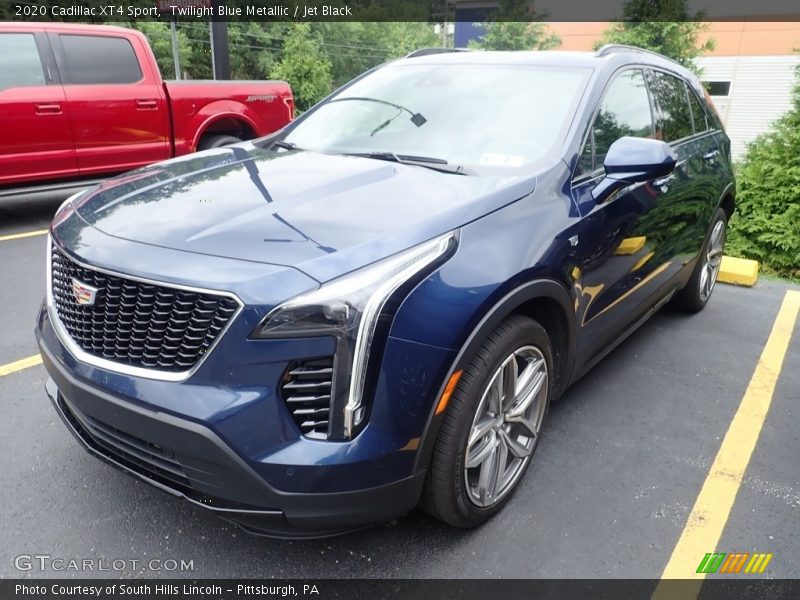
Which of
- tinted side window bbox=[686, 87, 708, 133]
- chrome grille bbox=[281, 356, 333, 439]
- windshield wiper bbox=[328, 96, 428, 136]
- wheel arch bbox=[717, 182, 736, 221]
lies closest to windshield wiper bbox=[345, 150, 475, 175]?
windshield wiper bbox=[328, 96, 428, 136]

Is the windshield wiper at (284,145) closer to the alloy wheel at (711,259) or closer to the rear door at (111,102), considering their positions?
the alloy wheel at (711,259)

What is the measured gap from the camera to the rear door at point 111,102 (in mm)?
6645

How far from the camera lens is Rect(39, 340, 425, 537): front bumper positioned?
71.2 inches

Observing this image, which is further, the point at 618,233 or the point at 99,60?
the point at 99,60

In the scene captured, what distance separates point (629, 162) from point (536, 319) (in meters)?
0.81

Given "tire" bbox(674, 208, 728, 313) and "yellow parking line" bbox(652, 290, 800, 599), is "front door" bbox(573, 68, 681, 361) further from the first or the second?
"tire" bbox(674, 208, 728, 313)

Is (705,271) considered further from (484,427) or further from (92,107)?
(92,107)

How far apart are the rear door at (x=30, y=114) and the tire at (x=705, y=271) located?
609cm

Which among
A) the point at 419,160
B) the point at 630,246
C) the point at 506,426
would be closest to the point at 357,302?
the point at 506,426

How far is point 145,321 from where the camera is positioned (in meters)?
1.91

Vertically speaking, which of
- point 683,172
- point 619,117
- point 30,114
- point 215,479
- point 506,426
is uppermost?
point 619,117

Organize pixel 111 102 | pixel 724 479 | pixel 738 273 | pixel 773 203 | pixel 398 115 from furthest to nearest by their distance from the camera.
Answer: pixel 111 102 < pixel 773 203 < pixel 738 273 < pixel 398 115 < pixel 724 479

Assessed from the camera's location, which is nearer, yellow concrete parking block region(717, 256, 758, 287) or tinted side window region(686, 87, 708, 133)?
tinted side window region(686, 87, 708, 133)

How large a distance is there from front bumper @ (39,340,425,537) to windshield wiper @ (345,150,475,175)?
1.26 m
